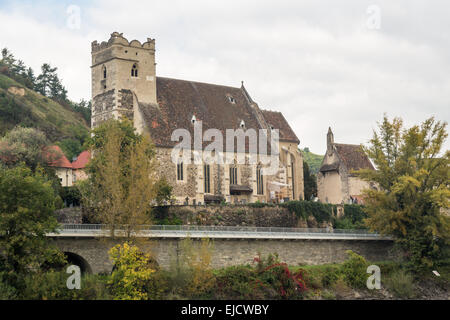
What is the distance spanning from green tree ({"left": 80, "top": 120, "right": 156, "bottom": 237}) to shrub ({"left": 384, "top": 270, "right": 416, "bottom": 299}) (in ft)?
59.9

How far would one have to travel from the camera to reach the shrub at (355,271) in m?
48.6

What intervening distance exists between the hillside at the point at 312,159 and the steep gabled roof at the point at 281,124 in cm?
7146

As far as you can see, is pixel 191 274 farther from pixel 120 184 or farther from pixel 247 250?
pixel 120 184

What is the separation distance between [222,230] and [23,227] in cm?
1549

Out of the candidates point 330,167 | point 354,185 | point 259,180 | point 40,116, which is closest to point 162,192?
point 259,180

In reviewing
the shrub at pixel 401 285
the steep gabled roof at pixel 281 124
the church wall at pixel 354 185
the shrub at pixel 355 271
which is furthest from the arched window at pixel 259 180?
the shrub at pixel 401 285

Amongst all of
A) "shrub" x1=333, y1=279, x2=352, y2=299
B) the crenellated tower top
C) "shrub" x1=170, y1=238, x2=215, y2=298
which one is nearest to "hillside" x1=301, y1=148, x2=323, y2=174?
the crenellated tower top

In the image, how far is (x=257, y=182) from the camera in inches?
2603

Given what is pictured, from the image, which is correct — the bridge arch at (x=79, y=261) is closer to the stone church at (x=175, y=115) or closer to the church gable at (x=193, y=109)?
the stone church at (x=175, y=115)

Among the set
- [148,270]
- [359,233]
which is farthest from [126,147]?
[359,233]
